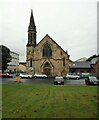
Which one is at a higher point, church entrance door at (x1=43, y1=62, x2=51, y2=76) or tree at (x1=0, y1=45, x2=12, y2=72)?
tree at (x1=0, y1=45, x2=12, y2=72)

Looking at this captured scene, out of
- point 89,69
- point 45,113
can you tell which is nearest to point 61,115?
point 45,113

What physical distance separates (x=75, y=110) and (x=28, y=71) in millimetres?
55856

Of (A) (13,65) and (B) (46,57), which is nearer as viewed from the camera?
(B) (46,57)

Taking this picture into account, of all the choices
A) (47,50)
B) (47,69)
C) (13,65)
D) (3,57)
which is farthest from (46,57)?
(13,65)

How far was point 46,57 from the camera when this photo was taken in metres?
66.2

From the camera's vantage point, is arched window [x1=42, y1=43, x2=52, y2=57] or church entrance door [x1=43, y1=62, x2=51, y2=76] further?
arched window [x1=42, y1=43, x2=52, y2=57]

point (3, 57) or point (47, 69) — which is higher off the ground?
point (3, 57)

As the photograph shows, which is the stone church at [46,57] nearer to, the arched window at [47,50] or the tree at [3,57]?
the arched window at [47,50]

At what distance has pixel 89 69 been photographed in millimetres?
75000

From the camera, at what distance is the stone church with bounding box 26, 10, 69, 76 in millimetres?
65562

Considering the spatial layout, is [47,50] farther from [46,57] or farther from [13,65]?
[13,65]

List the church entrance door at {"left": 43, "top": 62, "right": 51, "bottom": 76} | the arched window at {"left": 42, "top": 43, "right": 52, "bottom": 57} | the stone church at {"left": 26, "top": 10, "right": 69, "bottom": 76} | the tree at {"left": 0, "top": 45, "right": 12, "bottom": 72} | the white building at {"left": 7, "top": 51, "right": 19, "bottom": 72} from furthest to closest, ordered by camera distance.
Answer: the white building at {"left": 7, "top": 51, "right": 19, "bottom": 72}
the tree at {"left": 0, "top": 45, "right": 12, "bottom": 72}
the arched window at {"left": 42, "top": 43, "right": 52, "bottom": 57}
the stone church at {"left": 26, "top": 10, "right": 69, "bottom": 76}
the church entrance door at {"left": 43, "top": 62, "right": 51, "bottom": 76}

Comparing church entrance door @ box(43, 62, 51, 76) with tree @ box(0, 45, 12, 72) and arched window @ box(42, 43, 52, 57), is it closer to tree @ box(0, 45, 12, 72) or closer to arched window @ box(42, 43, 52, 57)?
arched window @ box(42, 43, 52, 57)

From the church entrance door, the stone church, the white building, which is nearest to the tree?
the stone church
